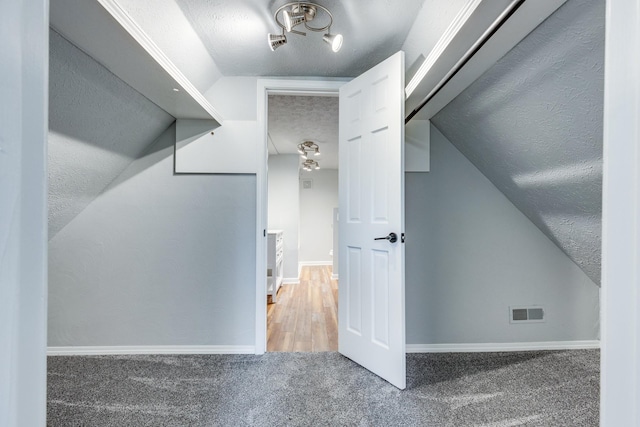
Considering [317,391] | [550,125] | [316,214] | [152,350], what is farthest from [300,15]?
[316,214]

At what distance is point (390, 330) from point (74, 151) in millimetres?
2095

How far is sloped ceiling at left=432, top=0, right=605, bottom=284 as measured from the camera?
3.52ft

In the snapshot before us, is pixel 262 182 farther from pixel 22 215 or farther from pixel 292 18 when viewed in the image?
pixel 22 215

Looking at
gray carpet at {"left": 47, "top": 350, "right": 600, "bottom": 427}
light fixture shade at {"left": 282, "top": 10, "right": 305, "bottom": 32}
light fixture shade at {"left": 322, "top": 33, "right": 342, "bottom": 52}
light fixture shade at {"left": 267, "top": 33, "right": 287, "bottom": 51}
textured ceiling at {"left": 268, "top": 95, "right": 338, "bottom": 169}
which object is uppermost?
textured ceiling at {"left": 268, "top": 95, "right": 338, "bottom": 169}

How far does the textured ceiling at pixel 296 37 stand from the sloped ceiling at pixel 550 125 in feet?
1.96

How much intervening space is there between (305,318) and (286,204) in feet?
7.05

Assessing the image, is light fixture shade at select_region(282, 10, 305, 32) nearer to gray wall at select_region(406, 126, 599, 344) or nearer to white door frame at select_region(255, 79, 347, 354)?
white door frame at select_region(255, 79, 347, 354)

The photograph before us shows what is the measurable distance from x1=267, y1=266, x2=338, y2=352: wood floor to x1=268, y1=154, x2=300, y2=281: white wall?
465mm

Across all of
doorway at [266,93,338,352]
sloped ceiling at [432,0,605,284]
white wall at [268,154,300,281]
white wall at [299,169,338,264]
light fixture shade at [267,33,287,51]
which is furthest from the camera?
white wall at [299,169,338,264]

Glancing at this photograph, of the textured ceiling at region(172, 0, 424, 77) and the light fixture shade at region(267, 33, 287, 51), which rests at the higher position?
the textured ceiling at region(172, 0, 424, 77)

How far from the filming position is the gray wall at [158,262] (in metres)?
2.17

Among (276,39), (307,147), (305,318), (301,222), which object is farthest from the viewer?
(301,222)

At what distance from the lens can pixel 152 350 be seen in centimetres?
219

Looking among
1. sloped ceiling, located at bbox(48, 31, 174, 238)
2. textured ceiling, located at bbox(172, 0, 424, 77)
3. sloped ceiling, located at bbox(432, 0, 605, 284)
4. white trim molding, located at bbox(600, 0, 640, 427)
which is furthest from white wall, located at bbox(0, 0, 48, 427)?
sloped ceiling, located at bbox(432, 0, 605, 284)
